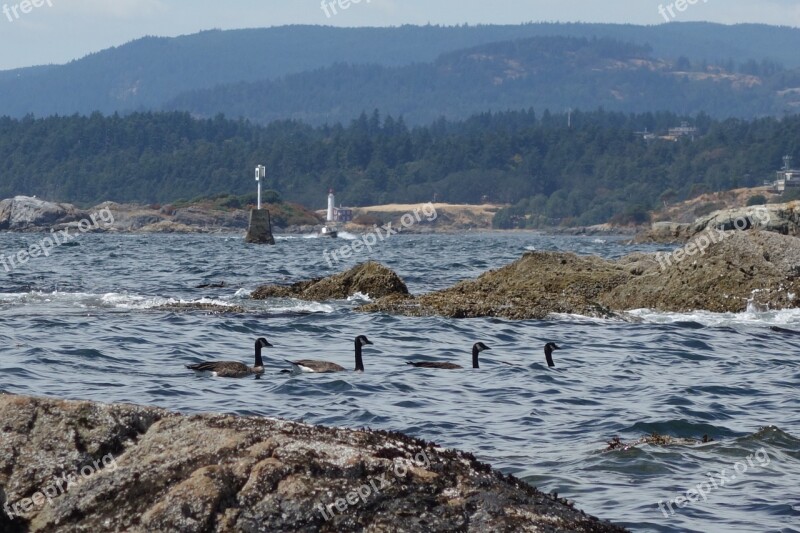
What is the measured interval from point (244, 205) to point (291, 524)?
156464mm

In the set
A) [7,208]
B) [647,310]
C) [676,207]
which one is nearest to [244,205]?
[7,208]

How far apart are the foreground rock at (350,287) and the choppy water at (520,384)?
2.90 feet

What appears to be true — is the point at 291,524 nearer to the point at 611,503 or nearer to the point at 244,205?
the point at 611,503

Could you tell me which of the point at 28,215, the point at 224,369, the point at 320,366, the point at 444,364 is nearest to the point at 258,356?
the point at 224,369

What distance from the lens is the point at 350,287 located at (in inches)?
1045

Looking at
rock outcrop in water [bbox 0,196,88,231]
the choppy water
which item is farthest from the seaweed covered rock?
Result: rock outcrop in water [bbox 0,196,88,231]

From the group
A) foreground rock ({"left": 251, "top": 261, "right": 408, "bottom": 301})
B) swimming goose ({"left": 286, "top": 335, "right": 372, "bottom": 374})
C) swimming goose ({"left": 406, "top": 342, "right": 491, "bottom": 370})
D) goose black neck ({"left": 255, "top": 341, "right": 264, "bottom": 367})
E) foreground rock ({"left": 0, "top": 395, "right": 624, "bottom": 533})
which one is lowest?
foreground rock ({"left": 251, "top": 261, "right": 408, "bottom": 301})

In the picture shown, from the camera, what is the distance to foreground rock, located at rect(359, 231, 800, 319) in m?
23.6

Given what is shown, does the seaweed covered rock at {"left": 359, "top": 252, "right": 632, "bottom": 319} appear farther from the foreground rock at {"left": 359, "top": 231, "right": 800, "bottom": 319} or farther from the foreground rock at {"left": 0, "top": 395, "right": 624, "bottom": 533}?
the foreground rock at {"left": 0, "top": 395, "right": 624, "bottom": 533}

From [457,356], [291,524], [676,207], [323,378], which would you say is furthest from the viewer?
[676,207]

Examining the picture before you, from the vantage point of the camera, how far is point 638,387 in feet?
50.7

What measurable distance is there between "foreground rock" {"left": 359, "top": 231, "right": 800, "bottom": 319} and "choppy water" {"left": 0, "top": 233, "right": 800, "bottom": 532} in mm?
616

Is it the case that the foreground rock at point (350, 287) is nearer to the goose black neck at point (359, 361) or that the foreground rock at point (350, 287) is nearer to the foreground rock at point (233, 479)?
the goose black neck at point (359, 361)

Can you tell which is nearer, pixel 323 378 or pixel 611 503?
pixel 611 503
